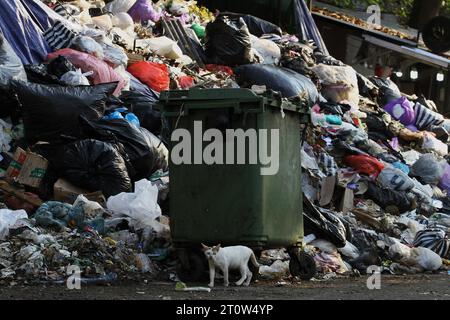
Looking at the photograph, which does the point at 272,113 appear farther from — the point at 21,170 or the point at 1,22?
the point at 1,22

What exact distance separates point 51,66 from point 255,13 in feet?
23.5

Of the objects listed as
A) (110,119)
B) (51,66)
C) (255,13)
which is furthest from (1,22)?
(255,13)

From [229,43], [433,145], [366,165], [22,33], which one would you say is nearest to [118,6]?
[229,43]

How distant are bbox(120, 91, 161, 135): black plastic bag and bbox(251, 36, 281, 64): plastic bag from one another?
317 cm

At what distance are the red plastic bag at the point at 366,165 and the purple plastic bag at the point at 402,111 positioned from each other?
279 cm

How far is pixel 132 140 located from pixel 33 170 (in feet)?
2.71

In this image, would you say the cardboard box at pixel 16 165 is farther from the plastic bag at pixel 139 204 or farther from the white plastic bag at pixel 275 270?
the white plastic bag at pixel 275 270

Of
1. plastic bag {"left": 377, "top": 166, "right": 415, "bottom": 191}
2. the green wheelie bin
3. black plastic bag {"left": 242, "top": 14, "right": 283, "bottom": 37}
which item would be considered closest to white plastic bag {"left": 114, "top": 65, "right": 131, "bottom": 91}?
plastic bag {"left": 377, "top": 166, "right": 415, "bottom": 191}

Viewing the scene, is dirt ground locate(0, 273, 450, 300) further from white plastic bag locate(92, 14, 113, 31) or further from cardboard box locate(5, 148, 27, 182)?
white plastic bag locate(92, 14, 113, 31)

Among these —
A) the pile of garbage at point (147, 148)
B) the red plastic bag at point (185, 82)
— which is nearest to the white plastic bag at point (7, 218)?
the pile of garbage at point (147, 148)

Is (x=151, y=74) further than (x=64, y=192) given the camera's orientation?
Yes

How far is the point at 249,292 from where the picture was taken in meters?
6.76

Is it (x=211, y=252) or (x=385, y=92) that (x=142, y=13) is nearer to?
(x=385, y=92)
